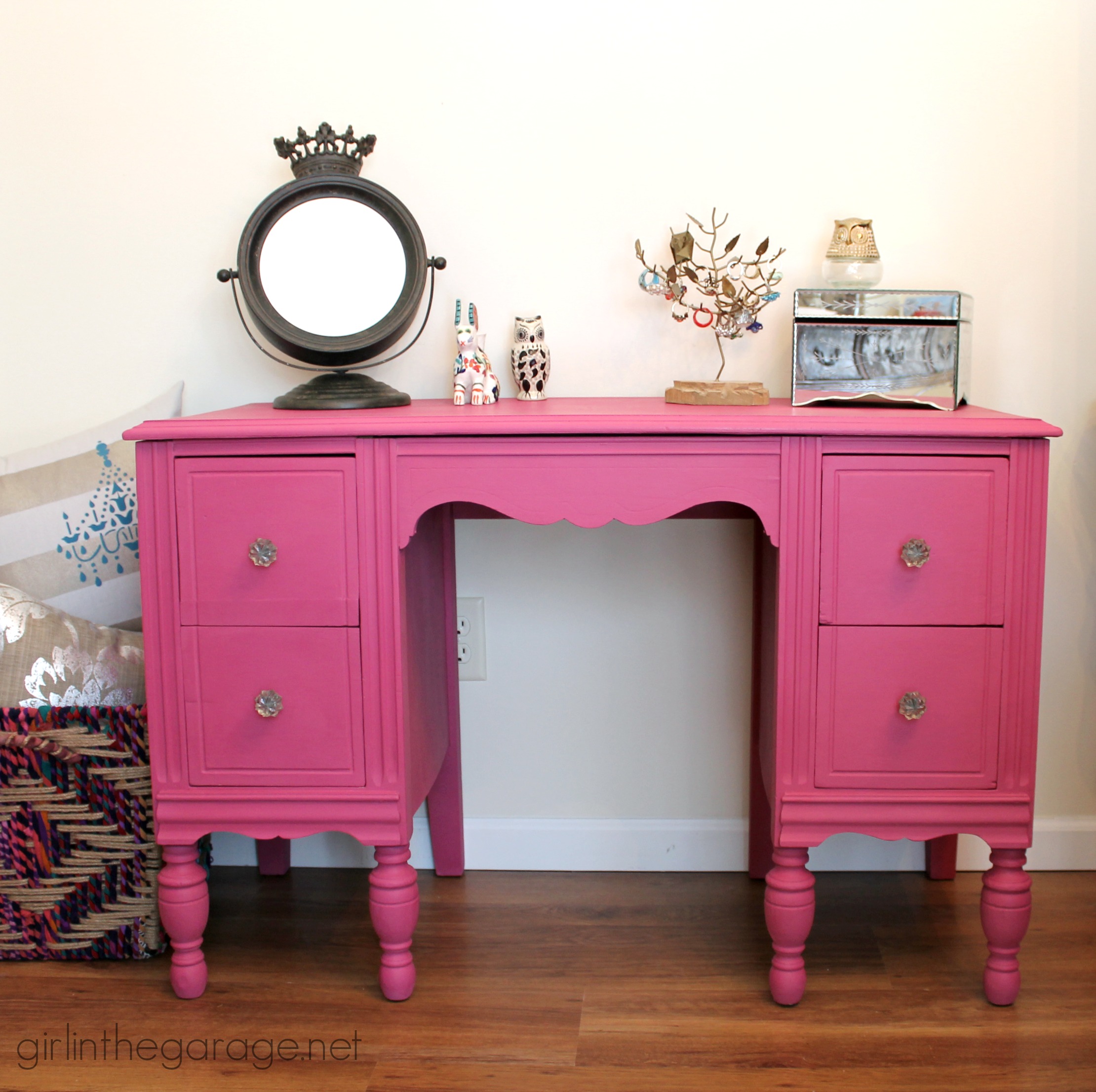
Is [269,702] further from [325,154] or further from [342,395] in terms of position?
[325,154]

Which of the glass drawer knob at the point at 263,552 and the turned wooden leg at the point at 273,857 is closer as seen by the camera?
the glass drawer knob at the point at 263,552

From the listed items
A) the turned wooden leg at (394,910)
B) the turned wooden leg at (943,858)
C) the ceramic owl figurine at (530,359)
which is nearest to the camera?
the turned wooden leg at (394,910)

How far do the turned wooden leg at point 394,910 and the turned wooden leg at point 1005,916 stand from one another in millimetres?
771

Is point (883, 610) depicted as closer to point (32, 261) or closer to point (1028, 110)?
point (1028, 110)

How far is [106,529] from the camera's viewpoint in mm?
1639

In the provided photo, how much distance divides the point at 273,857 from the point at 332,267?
1014 mm

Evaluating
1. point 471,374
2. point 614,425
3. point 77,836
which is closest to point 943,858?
point 614,425

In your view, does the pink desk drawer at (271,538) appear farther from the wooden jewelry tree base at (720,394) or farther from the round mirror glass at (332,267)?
the wooden jewelry tree base at (720,394)

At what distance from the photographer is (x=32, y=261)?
1755mm

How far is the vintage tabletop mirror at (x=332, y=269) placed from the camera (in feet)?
4.85

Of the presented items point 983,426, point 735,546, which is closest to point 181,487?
point 735,546

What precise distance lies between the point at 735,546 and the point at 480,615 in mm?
455

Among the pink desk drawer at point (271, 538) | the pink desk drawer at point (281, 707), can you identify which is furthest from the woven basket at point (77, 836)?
the pink desk drawer at point (271, 538)

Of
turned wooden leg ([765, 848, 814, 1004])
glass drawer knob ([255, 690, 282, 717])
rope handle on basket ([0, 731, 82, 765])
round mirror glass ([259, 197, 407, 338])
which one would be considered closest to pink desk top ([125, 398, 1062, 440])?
round mirror glass ([259, 197, 407, 338])
